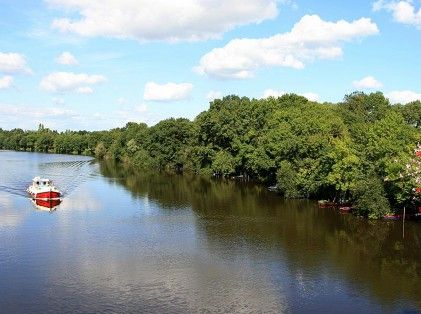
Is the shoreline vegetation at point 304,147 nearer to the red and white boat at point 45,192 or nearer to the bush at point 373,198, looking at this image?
the bush at point 373,198

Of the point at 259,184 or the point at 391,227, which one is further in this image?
the point at 259,184

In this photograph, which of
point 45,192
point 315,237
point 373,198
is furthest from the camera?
point 45,192

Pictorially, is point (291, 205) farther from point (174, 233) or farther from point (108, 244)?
point (108, 244)

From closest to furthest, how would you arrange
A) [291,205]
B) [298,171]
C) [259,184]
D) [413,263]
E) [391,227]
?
[413,263] → [391,227] → [291,205] → [298,171] → [259,184]

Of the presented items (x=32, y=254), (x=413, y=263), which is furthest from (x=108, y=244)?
(x=413, y=263)

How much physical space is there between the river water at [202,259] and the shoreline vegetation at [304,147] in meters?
4.07

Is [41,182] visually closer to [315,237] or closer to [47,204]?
[47,204]

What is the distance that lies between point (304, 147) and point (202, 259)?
35.5 metres

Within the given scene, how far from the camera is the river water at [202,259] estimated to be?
30438mm

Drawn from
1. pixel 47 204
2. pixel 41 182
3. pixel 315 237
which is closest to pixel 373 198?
pixel 315 237

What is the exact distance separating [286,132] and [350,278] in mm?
41932

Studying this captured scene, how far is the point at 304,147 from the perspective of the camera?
232 ft

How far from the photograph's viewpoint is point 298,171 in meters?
71.8

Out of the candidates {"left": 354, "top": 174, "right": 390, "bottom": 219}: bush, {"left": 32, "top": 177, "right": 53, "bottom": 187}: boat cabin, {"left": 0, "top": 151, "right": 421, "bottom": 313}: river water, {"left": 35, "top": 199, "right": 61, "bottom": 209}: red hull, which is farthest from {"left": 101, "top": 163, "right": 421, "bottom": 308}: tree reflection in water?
{"left": 35, "top": 199, "right": 61, "bottom": 209}: red hull
